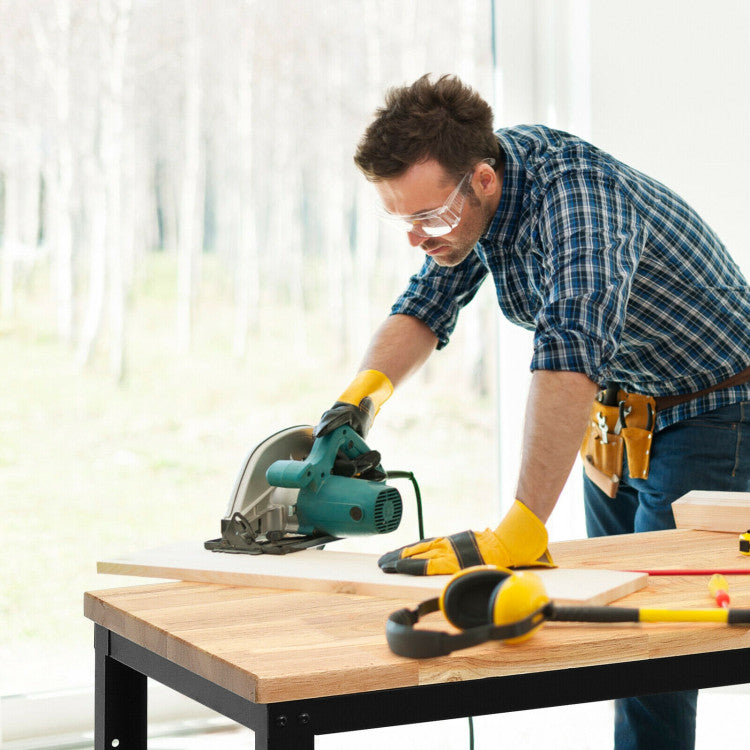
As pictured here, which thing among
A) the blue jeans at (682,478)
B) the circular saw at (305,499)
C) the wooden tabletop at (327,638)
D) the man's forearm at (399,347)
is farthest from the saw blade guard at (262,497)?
the blue jeans at (682,478)

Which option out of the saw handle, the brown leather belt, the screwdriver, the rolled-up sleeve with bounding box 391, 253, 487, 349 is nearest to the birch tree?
the rolled-up sleeve with bounding box 391, 253, 487, 349

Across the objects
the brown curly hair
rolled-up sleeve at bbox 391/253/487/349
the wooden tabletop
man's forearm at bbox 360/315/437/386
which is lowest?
the wooden tabletop

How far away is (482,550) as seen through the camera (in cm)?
158

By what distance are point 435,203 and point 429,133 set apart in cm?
13

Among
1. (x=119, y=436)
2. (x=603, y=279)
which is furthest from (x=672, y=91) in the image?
(x=119, y=436)

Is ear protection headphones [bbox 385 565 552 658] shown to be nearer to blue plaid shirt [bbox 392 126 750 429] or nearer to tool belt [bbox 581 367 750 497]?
blue plaid shirt [bbox 392 126 750 429]

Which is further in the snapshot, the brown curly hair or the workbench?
the brown curly hair

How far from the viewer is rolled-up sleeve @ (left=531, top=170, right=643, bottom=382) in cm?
174

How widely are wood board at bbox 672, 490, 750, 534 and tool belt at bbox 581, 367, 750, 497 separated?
0.25 meters

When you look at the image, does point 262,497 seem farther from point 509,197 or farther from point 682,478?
point 682,478

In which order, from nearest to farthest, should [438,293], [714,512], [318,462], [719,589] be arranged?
[719,589] → [318,462] → [714,512] → [438,293]

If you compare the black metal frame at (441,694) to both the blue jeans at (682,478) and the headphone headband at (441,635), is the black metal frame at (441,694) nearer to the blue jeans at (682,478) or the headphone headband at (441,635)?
the headphone headband at (441,635)

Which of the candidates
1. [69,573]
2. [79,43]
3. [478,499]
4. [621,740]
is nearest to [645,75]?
[478,499]

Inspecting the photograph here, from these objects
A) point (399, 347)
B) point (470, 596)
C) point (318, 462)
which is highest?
point (399, 347)
